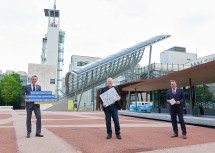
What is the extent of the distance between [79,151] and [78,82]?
43.5 metres

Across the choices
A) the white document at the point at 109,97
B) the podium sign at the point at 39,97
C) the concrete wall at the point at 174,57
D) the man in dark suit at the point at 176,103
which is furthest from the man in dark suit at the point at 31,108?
the concrete wall at the point at 174,57

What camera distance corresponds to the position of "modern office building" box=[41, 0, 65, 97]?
72.9m

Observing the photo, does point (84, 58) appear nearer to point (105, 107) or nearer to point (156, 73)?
point (156, 73)

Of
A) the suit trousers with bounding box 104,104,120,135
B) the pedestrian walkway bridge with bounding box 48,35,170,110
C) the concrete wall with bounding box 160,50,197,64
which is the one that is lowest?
the suit trousers with bounding box 104,104,120,135

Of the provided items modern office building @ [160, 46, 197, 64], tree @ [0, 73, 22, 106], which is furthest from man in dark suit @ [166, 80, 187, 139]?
modern office building @ [160, 46, 197, 64]

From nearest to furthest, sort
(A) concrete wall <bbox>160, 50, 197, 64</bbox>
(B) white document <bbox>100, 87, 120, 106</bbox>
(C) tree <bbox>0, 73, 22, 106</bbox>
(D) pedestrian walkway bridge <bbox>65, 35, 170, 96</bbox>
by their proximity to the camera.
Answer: (B) white document <bbox>100, 87, 120, 106</bbox>
(D) pedestrian walkway bridge <bbox>65, 35, 170, 96</bbox>
(C) tree <bbox>0, 73, 22, 106</bbox>
(A) concrete wall <bbox>160, 50, 197, 64</bbox>

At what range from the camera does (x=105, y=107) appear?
245 inches

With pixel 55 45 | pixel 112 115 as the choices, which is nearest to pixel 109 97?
pixel 112 115

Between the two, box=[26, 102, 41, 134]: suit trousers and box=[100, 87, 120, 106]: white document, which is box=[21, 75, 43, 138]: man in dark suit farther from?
box=[100, 87, 120, 106]: white document

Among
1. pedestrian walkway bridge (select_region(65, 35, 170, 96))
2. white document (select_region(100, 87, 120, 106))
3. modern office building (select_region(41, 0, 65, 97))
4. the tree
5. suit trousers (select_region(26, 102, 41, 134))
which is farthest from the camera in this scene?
modern office building (select_region(41, 0, 65, 97))

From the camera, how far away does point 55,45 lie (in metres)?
73.6

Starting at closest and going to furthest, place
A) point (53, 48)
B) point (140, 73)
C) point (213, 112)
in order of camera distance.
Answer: point (213, 112) → point (140, 73) → point (53, 48)

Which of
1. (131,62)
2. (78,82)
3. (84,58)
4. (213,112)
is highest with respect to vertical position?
(84,58)

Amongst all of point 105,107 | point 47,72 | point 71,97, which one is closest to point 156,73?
point 71,97
